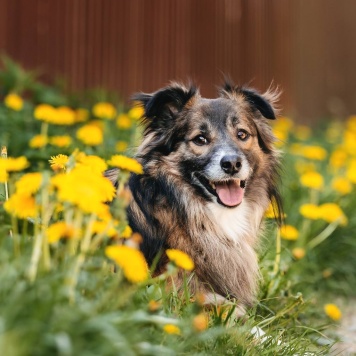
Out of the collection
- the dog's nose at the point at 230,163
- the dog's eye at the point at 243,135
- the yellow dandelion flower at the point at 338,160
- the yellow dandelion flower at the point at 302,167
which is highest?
the dog's eye at the point at 243,135

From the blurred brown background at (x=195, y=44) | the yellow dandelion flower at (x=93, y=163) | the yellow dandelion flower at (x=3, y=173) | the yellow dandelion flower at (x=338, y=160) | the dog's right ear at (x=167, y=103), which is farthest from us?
the blurred brown background at (x=195, y=44)

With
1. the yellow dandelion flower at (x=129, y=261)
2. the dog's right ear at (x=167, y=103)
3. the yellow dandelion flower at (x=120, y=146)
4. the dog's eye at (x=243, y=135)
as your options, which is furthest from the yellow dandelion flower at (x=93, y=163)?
the yellow dandelion flower at (x=120, y=146)

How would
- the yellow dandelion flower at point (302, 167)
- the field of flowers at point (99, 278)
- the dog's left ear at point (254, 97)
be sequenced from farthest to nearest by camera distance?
the yellow dandelion flower at point (302, 167)
the dog's left ear at point (254, 97)
the field of flowers at point (99, 278)

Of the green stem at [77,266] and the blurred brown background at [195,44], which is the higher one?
the blurred brown background at [195,44]

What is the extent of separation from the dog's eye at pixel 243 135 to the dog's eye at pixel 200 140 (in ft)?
0.77

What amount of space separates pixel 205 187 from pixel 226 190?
5.1 inches

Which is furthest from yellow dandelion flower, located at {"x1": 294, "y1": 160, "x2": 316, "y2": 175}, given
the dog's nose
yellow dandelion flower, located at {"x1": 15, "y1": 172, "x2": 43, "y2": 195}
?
yellow dandelion flower, located at {"x1": 15, "y1": 172, "x2": 43, "y2": 195}

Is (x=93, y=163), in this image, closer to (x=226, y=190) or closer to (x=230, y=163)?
(x=230, y=163)

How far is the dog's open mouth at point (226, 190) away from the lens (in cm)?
421

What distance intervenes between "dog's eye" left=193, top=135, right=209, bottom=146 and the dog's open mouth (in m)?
0.21

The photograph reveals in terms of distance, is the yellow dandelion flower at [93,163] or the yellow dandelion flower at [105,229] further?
the yellow dandelion flower at [93,163]

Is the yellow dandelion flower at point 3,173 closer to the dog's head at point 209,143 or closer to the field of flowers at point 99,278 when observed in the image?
the field of flowers at point 99,278

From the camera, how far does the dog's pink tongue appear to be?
4215 millimetres

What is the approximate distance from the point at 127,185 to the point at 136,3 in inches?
198
